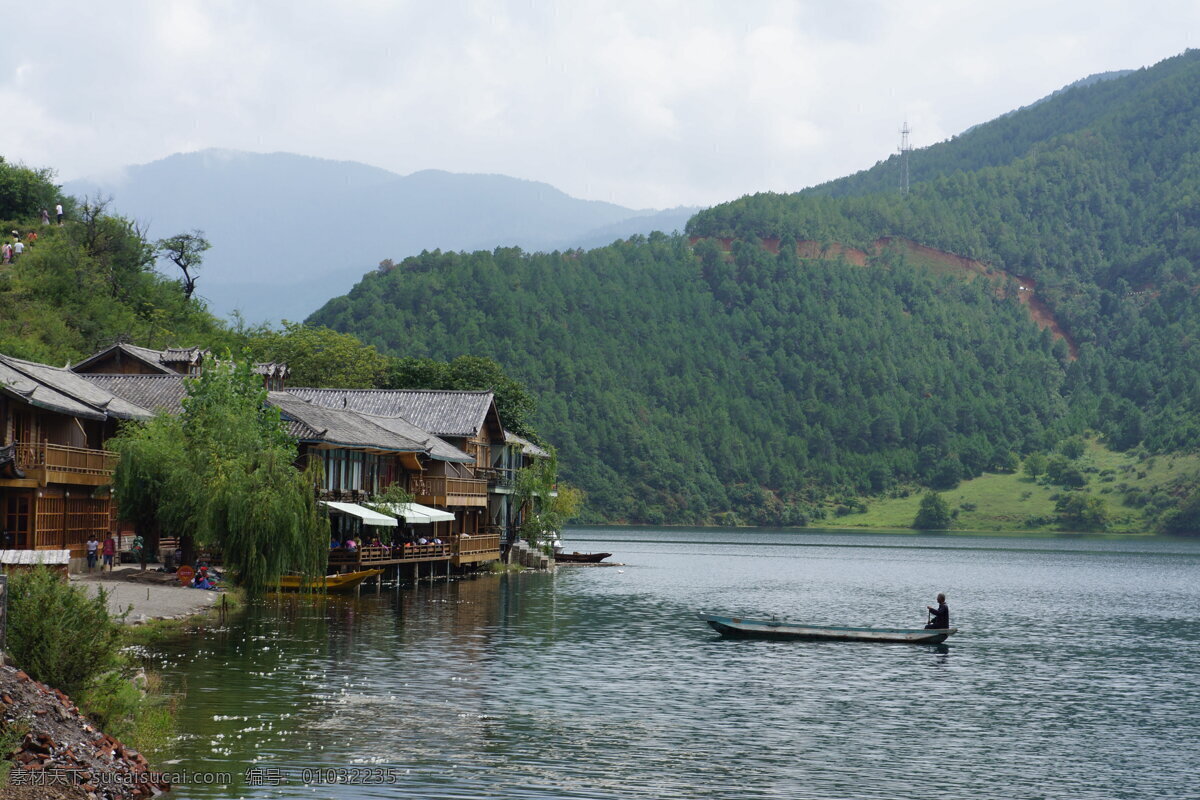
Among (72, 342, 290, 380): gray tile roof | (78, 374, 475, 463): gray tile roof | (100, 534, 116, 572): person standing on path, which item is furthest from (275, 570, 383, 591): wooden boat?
(72, 342, 290, 380): gray tile roof

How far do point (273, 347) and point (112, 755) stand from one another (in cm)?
11365

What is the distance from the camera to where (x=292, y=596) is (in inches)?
2438

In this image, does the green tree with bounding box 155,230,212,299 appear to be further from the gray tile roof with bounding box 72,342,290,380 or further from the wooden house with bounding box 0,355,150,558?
the wooden house with bounding box 0,355,150,558

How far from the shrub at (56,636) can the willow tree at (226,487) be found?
27.6m

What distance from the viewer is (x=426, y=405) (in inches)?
3725

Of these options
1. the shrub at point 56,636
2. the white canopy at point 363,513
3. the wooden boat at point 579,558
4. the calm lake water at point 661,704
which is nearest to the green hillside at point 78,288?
the white canopy at point 363,513

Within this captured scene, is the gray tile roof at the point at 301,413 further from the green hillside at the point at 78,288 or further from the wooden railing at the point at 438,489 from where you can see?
the green hillside at the point at 78,288

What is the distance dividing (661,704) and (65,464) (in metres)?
31.2

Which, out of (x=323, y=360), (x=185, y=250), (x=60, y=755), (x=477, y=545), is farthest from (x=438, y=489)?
(x=185, y=250)

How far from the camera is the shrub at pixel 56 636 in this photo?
24438 millimetres

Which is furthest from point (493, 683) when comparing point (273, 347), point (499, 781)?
point (273, 347)

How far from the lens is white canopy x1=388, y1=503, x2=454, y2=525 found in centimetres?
7125

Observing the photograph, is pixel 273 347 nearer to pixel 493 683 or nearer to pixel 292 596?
pixel 292 596

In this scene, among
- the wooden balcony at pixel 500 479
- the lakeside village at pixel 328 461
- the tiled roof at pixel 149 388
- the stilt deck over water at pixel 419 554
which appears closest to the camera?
the lakeside village at pixel 328 461
